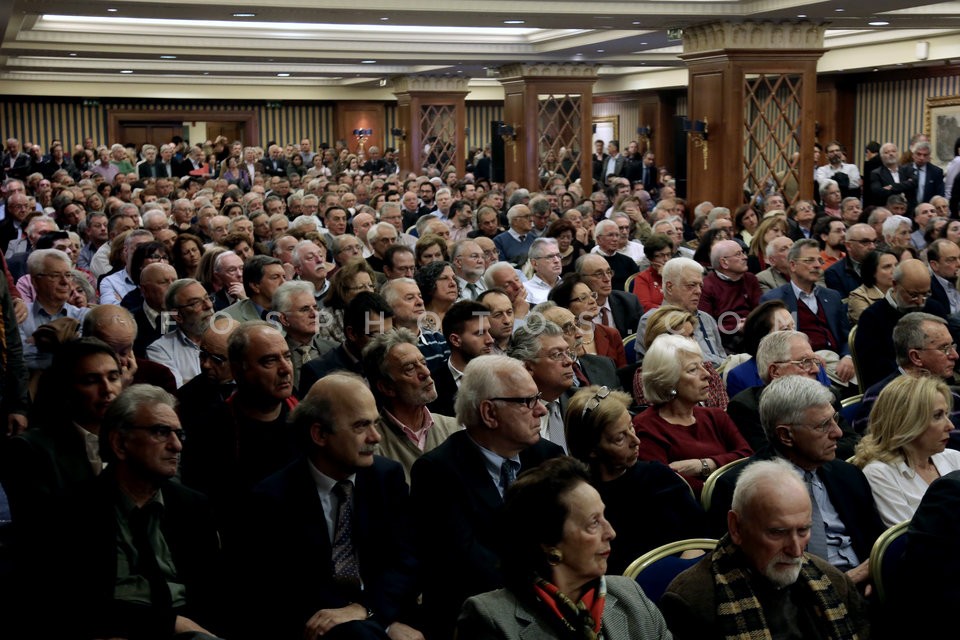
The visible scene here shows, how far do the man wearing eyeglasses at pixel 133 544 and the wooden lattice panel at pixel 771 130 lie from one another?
9617 mm

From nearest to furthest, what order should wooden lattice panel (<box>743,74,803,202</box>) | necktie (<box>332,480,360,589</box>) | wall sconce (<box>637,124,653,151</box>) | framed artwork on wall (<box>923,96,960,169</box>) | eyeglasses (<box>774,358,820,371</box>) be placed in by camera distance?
necktie (<box>332,480,360,589</box>) → eyeglasses (<box>774,358,820,371</box>) → wooden lattice panel (<box>743,74,803,202</box>) → framed artwork on wall (<box>923,96,960,169</box>) → wall sconce (<box>637,124,653,151</box>)

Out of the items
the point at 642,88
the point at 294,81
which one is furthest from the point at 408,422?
the point at 294,81

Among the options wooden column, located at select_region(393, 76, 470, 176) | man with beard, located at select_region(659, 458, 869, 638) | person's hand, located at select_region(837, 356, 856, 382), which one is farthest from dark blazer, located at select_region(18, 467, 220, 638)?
wooden column, located at select_region(393, 76, 470, 176)

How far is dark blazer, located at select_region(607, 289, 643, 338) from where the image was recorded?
249 inches

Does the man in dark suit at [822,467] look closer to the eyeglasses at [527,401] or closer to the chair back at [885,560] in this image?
the chair back at [885,560]

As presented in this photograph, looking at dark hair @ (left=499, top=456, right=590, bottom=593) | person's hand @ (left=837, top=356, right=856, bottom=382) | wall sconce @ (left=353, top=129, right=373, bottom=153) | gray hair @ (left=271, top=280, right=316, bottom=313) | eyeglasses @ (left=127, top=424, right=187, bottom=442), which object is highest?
wall sconce @ (left=353, top=129, right=373, bottom=153)

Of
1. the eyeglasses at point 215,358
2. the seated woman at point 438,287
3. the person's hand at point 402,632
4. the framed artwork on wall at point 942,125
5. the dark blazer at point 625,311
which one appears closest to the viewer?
the person's hand at point 402,632

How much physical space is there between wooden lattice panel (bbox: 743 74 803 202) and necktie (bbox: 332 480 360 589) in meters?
9.38

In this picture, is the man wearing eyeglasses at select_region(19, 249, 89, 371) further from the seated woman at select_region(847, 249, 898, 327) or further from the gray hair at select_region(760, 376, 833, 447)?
the seated woman at select_region(847, 249, 898, 327)

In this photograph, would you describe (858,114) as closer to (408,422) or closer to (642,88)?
(642,88)

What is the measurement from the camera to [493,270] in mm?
5926

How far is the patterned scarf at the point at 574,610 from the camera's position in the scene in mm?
2393

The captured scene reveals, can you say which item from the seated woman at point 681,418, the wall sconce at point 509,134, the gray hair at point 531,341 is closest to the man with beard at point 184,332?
the gray hair at point 531,341

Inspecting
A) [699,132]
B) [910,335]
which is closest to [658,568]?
[910,335]
